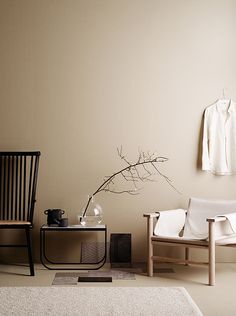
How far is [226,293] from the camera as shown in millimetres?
3893

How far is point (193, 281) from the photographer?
14.1 ft

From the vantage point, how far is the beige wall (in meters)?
5.14

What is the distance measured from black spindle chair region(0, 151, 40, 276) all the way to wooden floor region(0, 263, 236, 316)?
0.51 meters

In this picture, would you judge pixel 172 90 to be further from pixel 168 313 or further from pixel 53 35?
pixel 168 313

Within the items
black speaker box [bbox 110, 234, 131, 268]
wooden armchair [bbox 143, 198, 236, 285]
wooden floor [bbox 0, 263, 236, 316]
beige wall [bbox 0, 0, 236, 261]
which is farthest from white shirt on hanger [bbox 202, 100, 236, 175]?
black speaker box [bbox 110, 234, 131, 268]

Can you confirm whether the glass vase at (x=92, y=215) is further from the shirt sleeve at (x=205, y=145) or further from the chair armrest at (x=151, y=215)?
the shirt sleeve at (x=205, y=145)

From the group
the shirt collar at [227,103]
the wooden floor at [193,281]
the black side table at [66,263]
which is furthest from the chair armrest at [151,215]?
the shirt collar at [227,103]

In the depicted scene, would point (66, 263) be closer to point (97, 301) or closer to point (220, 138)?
point (97, 301)

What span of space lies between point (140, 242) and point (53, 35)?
7.38 ft

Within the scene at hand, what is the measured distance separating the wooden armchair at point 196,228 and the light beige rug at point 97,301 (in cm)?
50

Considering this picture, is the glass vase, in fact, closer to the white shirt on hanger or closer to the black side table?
the black side table

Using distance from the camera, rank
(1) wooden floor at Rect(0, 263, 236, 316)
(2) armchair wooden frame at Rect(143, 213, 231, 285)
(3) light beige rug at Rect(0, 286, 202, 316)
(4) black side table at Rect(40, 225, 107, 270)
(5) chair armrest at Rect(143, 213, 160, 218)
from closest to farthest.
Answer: (3) light beige rug at Rect(0, 286, 202, 316) → (1) wooden floor at Rect(0, 263, 236, 316) → (2) armchair wooden frame at Rect(143, 213, 231, 285) → (5) chair armrest at Rect(143, 213, 160, 218) → (4) black side table at Rect(40, 225, 107, 270)

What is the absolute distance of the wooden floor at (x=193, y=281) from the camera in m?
3.57

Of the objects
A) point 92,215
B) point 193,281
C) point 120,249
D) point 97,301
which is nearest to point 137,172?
point 92,215
